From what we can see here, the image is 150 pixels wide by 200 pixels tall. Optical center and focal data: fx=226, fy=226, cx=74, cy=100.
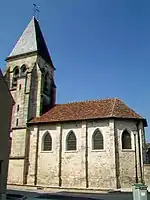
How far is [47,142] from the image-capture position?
2369 cm

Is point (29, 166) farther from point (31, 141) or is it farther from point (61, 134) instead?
point (61, 134)

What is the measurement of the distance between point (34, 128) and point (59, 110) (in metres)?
3.43

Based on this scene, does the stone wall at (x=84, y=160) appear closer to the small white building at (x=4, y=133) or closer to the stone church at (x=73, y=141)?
the stone church at (x=73, y=141)

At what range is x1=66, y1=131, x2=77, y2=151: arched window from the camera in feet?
74.0

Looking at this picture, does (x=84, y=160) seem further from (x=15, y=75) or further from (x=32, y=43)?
(x=32, y=43)

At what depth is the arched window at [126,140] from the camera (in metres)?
21.4

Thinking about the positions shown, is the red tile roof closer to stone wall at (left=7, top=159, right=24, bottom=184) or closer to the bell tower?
the bell tower

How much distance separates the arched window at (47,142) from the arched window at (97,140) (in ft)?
15.3

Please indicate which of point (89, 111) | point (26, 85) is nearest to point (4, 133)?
point (89, 111)

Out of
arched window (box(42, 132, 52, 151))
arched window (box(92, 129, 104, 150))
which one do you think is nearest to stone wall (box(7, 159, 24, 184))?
arched window (box(42, 132, 52, 151))

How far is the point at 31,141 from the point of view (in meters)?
24.1

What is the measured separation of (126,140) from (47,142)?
810 centimetres

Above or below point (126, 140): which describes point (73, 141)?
below

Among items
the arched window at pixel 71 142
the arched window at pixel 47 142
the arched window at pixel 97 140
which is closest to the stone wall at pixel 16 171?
the arched window at pixel 47 142
